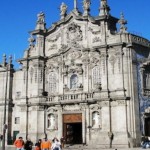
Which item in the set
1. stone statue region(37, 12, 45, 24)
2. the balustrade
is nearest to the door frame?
the balustrade

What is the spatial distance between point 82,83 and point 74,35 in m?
5.97

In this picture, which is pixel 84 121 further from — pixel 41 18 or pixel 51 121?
pixel 41 18

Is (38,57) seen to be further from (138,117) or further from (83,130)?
(138,117)

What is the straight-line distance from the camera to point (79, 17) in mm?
42594

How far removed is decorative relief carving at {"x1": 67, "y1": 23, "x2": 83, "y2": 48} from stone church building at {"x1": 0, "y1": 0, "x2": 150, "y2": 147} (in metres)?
0.12

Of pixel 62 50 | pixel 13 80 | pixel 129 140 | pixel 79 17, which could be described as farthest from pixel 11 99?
pixel 129 140

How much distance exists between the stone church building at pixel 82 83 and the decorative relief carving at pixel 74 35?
0.12 metres

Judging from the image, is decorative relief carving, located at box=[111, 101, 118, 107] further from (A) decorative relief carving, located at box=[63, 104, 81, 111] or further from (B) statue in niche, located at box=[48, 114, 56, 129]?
(B) statue in niche, located at box=[48, 114, 56, 129]

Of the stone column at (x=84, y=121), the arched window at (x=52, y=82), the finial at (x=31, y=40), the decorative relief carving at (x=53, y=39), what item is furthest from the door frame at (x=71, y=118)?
the finial at (x=31, y=40)

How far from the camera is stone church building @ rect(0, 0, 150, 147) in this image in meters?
37.8

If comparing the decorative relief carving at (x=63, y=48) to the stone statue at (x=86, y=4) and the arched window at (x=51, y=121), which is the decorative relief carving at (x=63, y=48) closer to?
the stone statue at (x=86, y=4)

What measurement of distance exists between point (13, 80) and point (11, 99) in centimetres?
250

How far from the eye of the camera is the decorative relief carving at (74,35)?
139ft

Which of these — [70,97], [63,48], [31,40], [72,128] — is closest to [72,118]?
[72,128]
